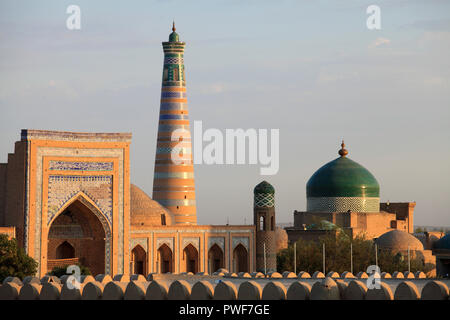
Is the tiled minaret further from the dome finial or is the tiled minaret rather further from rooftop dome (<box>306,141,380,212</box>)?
the dome finial

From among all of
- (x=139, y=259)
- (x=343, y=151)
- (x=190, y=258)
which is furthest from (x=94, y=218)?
(x=343, y=151)

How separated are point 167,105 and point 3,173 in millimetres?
10518

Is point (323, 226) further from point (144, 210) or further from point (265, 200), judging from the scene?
point (144, 210)

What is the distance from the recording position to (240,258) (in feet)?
138

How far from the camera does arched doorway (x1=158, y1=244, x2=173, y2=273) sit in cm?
4044

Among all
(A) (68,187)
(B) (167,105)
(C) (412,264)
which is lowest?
(C) (412,264)

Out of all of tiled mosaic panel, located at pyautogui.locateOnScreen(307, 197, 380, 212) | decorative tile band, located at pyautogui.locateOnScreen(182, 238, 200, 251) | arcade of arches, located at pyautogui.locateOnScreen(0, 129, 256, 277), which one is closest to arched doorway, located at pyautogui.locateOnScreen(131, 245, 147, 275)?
arcade of arches, located at pyautogui.locateOnScreen(0, 129, 256, 277)

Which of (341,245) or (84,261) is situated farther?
(341,245)

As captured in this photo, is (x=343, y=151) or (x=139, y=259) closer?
(x=139, y=259)

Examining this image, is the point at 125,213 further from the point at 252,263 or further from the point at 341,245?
the point at 341,245

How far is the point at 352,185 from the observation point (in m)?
49.8

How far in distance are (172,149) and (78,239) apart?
321 inches

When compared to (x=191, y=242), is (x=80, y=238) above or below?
above
